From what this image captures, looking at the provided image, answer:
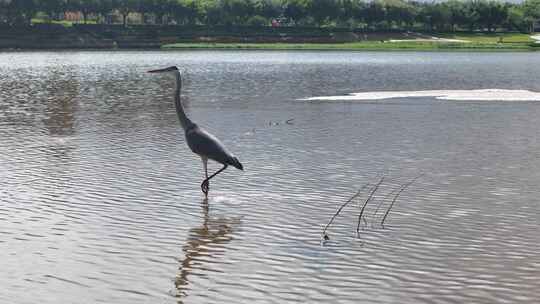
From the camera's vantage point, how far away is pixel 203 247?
47.5 feet

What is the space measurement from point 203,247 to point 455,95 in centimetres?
3733

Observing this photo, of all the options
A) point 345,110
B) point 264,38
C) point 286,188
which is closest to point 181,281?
point 286,188

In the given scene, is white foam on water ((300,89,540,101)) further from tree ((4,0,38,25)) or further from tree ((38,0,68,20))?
tree ((38,0,68,20))

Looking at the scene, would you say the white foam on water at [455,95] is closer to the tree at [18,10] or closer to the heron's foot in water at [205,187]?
the heron's foot in water at [205,187]

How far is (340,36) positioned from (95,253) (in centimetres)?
18592

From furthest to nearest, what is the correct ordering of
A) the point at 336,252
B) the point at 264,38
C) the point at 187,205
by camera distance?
the point at 264,38, the point at 187,205, the point at 336,252

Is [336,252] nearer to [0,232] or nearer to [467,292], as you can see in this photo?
[467,292]

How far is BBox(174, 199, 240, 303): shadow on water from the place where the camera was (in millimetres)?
12617

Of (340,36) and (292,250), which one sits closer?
(292,250)

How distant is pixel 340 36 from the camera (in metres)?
197

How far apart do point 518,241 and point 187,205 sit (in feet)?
21.8

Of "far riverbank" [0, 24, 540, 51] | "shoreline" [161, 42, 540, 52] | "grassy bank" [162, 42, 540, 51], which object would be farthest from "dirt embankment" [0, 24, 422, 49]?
"shoreline" [161, 42, 540, 52]

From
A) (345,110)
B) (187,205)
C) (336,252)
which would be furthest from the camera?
(345,110)

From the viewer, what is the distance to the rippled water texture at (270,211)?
12.2 m
